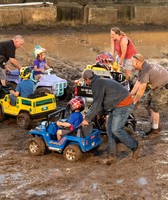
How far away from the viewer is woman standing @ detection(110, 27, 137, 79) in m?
11.1

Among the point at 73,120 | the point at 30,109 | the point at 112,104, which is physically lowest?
the point at 30,109

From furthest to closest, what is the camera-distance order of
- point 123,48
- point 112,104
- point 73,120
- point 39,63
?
point 123,48 → point 39,63 → point 73,120 → point 112,104

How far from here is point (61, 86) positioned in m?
10.6

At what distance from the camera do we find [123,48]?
36.4ft

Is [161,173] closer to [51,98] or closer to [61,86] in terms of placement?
[51,98]

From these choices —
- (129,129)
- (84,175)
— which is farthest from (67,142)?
(129,129)

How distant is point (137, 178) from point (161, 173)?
43 cm

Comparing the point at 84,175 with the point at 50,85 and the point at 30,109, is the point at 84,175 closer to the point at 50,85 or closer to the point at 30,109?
the point at 30,109

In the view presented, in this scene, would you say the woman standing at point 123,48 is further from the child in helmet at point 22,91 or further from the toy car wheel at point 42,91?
the child in helmet at point 22,91

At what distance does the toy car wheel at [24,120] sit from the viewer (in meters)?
9.33

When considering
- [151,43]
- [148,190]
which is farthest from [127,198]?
[151,43]

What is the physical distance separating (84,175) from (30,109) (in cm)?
244

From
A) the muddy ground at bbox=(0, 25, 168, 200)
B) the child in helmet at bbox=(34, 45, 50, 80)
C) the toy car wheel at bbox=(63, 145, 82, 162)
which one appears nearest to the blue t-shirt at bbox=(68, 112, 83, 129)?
the toy car wheel at bbox=(63, 145, 82, 162)

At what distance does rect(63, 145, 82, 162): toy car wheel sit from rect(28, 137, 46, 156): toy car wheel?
0.42 meters
